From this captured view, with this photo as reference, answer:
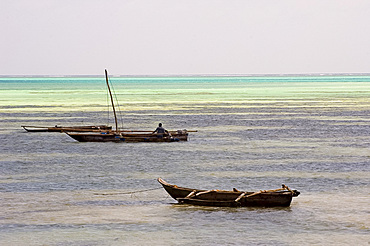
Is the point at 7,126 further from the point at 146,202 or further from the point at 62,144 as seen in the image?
the point at 146,202

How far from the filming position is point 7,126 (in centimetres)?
4238

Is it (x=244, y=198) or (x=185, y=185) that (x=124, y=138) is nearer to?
(x=185, y=185)

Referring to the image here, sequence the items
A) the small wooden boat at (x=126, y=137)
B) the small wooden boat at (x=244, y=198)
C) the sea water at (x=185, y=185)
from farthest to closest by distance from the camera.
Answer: the small wooden boat at (x=126, y=137), the small wooden boat at (x=244, y=198), the sea water at (x=185, y=185)

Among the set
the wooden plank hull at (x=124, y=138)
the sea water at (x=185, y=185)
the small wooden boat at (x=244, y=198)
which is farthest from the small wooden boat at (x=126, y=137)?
the small wooden boat at (x=244, y=198)

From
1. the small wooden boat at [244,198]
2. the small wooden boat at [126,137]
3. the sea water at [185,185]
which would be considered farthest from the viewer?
the small wooden boat at [126,137]

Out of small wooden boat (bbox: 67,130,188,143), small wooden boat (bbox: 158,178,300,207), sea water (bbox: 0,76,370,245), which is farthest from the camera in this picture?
small wooden boat (bbox: 67,130,188,143)

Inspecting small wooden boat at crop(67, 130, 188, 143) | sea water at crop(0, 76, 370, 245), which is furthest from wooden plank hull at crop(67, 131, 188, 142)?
sea water at crop(0, 76, 370, 245)

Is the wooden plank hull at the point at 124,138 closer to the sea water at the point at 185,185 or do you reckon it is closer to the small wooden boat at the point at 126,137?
the small wooden boat at the point at 126,137

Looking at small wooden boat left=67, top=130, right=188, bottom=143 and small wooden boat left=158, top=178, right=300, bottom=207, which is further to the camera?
small wooden boat left=67, top=130, right=188, bottom=143

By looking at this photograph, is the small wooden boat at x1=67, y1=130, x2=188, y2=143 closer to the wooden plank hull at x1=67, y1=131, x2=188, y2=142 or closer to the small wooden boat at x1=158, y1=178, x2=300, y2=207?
the wooden plank hull at x1=67, y1=131, x2=188, y2=142

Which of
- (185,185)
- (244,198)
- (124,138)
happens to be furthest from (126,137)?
(244,198)

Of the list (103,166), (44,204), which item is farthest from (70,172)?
(44,204)

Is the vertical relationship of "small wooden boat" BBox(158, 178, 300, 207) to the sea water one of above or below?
above

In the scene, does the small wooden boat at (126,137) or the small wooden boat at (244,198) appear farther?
the small wooden boat at (126,137)
